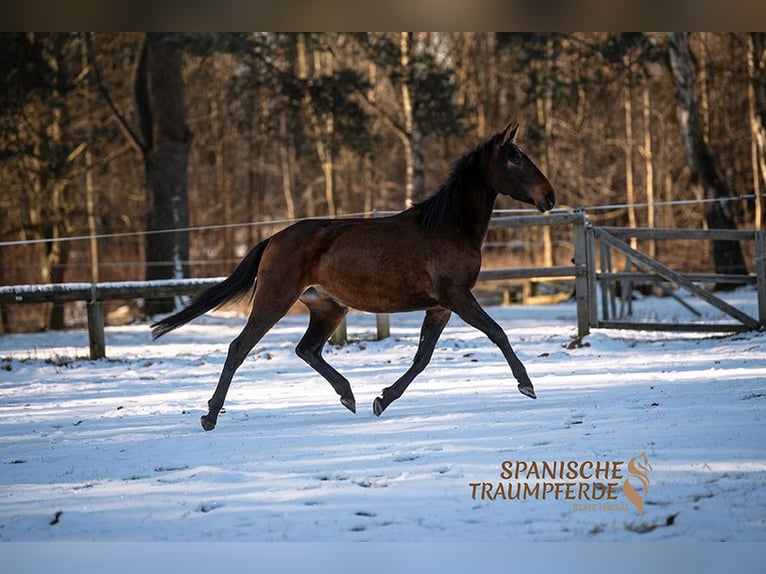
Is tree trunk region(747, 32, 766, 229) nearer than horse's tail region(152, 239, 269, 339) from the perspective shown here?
No

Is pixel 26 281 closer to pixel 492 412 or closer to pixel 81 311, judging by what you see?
pixel 81 311

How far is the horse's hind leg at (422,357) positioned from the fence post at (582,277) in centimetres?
340

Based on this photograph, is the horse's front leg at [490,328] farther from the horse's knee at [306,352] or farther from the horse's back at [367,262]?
the horse's knee at [306,352]

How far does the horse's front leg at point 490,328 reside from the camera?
4.86 meters

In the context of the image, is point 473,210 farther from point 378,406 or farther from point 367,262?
point 378,406

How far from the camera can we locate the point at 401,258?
5.05 metres

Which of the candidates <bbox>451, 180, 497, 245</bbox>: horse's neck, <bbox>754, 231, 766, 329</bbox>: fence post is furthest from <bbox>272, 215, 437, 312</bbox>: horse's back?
<bbox>754, 231, 766, 329</bbox>: fence post

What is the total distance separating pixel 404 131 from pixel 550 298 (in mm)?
4388

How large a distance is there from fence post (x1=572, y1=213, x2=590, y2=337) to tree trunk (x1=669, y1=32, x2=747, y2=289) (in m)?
5.79

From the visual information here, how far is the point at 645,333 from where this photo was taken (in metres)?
8.76

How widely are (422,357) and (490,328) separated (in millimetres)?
535

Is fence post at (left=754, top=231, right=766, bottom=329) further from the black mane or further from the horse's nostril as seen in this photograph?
the black mane

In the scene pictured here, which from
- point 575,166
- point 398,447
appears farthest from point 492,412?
point 575,166

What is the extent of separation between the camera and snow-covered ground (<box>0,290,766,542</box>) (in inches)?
127
